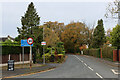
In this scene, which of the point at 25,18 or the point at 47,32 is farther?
the point at 47,32

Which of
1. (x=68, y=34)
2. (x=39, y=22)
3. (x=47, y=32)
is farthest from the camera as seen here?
(x=68, y=34)

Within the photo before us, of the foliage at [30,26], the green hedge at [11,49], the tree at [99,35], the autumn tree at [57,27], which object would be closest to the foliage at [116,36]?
the foliage at [30,26]

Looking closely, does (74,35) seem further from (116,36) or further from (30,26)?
(30,26)

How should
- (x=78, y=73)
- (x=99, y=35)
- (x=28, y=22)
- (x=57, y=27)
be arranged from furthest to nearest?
1. (x=57, y=27)
2. (x=99, y=35)
3. (x=28, y=22)
4. (x=78, y=73)

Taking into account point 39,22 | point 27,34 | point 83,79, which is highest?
point 39,22

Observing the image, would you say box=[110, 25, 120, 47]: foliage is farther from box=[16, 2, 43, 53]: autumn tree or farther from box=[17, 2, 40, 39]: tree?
box=[17, 2, 40, 39]: tree

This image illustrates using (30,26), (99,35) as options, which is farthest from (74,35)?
(30,26)

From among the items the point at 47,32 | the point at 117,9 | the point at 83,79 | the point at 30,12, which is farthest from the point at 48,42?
the point at 83,79

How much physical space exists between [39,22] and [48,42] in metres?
15.3

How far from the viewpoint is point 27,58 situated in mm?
23953

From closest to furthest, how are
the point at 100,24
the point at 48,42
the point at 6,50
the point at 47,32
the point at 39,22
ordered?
the point at 6,50
the point at 39,22
the point at 48,42
the point at 47,32
the point at 100,24

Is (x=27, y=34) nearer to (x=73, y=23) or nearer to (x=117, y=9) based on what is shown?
(x=117, y=9)

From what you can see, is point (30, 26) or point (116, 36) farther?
point (116, 36)

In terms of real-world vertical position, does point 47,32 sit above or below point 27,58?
above
